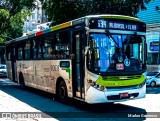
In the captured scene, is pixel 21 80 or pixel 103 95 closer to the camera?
pixel 103 95

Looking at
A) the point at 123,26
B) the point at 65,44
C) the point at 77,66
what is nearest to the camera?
the point at 123,26

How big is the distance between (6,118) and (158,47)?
989 inches

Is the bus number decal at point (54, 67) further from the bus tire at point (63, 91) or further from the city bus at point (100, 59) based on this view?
the bus tire at point (63, 91)

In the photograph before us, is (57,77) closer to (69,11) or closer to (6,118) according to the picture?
(6,118)

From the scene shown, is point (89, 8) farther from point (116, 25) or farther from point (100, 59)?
point (100, 59)

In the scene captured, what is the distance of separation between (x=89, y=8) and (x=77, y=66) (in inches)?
443

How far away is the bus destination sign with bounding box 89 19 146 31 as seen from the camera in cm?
1011

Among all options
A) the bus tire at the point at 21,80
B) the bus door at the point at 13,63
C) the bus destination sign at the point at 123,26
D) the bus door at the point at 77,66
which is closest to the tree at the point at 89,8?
the bus door at the point at 13,63

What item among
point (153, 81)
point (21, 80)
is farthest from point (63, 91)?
point (153, 81)

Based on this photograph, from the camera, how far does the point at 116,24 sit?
412 inches

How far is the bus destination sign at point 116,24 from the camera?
1011 centimetres

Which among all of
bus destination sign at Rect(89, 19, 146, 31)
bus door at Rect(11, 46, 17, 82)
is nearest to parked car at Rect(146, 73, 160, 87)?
bus door at Rect(11, 46, 17, 82)

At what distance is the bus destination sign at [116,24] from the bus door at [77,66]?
745 mm

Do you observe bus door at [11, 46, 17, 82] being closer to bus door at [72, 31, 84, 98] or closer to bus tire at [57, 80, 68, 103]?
bus tire at [57, 80, 68, 103]
